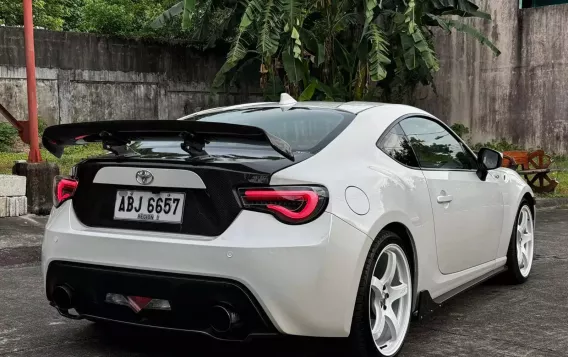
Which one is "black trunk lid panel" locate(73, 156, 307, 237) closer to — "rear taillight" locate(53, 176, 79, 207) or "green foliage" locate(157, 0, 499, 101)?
"rear taillight" locate(53, 176, 79, 207)

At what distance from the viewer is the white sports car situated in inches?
126

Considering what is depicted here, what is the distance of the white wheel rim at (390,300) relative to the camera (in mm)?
3684

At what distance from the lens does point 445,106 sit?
841 inches

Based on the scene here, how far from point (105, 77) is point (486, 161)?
1546 cm

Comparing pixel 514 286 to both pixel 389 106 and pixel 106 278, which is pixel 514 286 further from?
pixel 106 278

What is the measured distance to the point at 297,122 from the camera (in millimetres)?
4133

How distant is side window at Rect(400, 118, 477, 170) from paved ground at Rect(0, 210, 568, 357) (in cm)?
103

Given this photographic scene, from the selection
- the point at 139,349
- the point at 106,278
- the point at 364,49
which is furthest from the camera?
the point at 364,49

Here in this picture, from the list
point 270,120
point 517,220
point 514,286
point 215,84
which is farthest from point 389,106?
point 215,84

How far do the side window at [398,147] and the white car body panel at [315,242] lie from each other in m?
0.06

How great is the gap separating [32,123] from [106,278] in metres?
6.28

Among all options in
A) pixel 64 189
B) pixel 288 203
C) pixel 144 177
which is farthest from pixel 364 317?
pixel 64 189

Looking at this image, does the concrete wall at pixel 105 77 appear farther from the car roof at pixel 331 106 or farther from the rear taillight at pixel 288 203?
the rear taillight at pixel 288 203

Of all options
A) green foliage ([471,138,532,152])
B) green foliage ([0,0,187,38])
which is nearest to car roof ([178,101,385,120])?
green foliage ([471,138,532,152])
